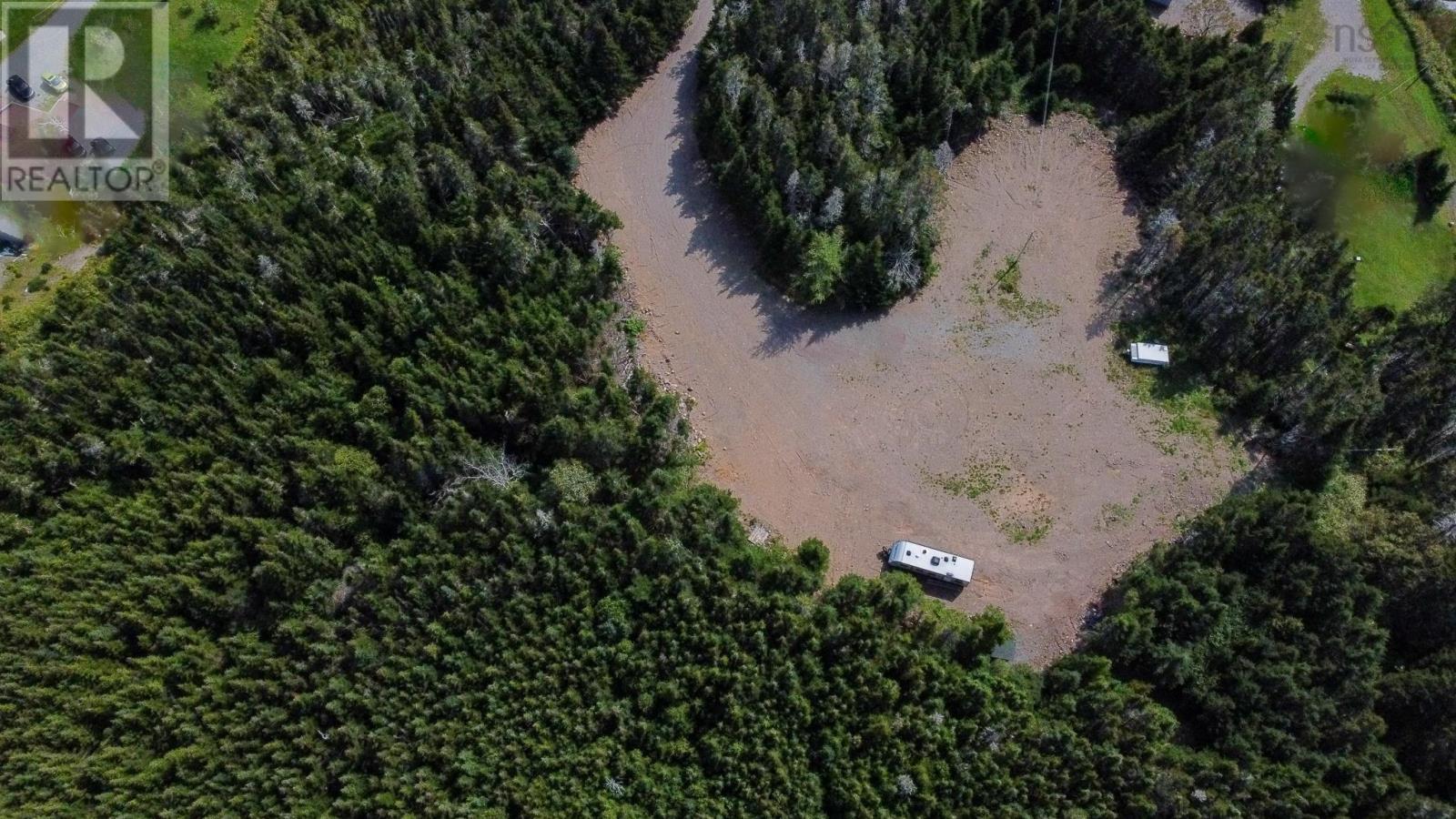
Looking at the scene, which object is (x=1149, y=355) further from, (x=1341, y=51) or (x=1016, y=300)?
(x=1341, y=51)

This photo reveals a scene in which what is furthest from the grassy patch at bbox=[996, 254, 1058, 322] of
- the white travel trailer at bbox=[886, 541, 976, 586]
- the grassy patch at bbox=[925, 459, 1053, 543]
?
the white travel trailer at bbox=[886, 541, 976, 586]

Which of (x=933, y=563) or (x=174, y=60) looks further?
(x=174, y=60)

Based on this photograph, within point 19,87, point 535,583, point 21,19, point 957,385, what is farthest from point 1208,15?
point 21,19

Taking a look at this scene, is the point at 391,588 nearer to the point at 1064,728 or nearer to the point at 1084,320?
the point at 1064,728

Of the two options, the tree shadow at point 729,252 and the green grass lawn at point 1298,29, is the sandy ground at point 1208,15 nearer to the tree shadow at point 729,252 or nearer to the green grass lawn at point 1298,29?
the green grass lawn at point 1298,29

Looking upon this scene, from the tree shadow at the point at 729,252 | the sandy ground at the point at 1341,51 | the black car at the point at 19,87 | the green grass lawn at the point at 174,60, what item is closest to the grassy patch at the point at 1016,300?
the tree shadow at the point at 729,252

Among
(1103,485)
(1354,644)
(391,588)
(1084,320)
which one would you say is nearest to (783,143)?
(1084,320)
